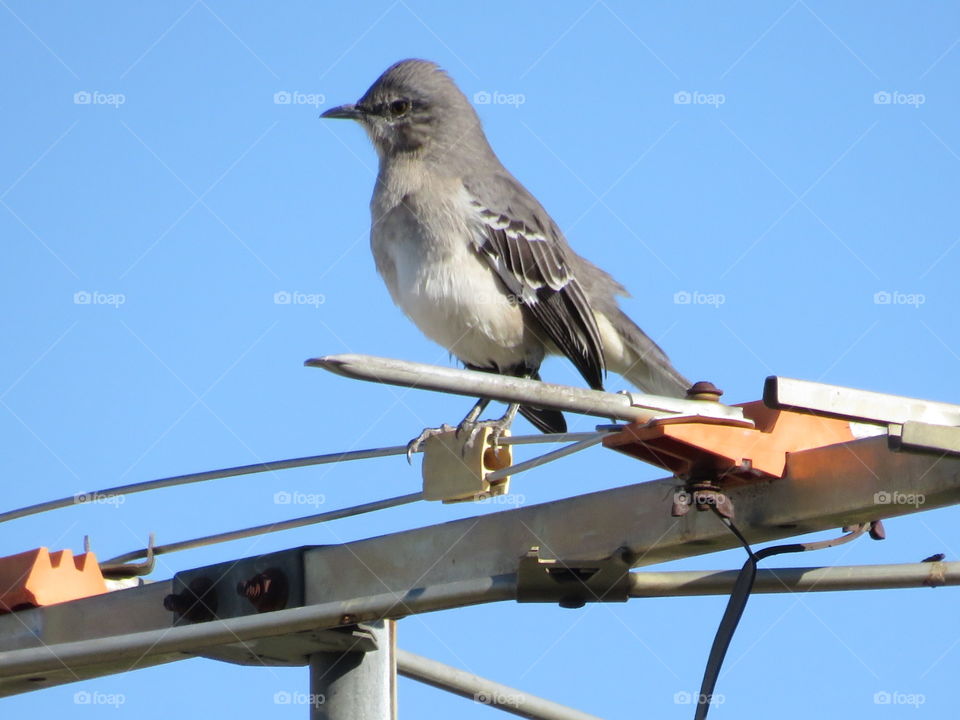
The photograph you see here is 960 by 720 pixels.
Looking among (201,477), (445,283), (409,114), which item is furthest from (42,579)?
(409,114)

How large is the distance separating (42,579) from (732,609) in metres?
1.87

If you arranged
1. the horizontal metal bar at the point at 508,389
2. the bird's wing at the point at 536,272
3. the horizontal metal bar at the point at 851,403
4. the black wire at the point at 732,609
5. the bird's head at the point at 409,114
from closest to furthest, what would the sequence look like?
the horizontal metal bar at the point at 508,389
the horizontal metal bar at the point at 851,403
the black wire at the point at 732,609
the bird's wing at the point at 536,272
the bird's head at the point at 409,114

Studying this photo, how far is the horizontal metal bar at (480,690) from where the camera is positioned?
117 inches

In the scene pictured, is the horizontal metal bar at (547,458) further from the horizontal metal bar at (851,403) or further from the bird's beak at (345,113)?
the bird's beak at (345,113)

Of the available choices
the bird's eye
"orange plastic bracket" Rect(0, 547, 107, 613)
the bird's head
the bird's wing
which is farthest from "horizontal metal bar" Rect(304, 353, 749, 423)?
the bird's eye

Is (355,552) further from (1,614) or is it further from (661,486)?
(1,614)

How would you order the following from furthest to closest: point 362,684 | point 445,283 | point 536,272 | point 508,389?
point 536,272 → point 445,283 → point 362,684 → point 508,389

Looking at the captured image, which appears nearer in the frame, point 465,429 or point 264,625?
point 264,625

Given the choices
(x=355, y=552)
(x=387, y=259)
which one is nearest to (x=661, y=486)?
(x=355, y=552)

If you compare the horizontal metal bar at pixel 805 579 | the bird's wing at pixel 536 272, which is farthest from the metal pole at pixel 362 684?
the bird's wing at pixel 536 272

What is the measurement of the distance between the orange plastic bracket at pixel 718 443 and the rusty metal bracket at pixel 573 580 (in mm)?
237

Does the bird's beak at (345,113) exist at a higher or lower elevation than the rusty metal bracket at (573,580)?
higher

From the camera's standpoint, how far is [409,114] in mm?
6445

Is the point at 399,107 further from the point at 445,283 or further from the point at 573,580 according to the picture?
the point at 573,580
